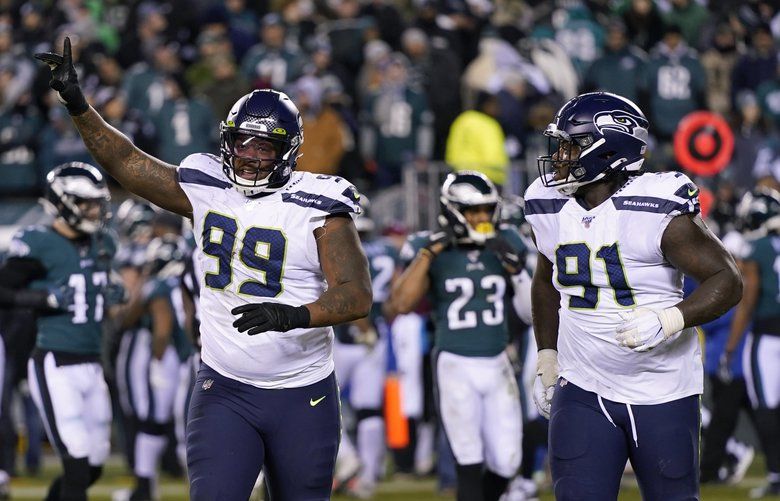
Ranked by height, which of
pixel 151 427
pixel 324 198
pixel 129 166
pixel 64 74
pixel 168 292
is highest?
pixel 64 74

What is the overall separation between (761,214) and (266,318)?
5569 mm

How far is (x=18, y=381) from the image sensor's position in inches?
440

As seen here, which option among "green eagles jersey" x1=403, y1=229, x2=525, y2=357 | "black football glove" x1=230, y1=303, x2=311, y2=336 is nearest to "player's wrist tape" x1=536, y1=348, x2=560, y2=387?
"black football glove" x1=230, y1=303, x2=311, y2=336

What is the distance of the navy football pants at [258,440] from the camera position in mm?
4891

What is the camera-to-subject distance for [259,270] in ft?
16.4

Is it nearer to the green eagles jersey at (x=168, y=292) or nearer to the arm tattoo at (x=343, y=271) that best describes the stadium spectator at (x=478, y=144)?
the green eagles jersey at (x=168, y=292)

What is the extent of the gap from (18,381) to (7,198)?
248cm

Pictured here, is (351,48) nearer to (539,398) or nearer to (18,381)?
(18,381)

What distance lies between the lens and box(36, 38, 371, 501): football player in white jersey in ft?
16.3

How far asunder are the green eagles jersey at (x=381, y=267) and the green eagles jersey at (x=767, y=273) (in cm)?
235

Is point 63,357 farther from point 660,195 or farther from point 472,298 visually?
point 660,195

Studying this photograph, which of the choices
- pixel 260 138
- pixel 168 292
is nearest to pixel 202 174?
pixel 260 138

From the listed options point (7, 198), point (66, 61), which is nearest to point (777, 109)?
point (7, 198)

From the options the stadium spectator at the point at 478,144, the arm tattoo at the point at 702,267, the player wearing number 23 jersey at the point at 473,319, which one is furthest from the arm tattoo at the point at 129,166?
the stadium spectator at the point at 478,144
